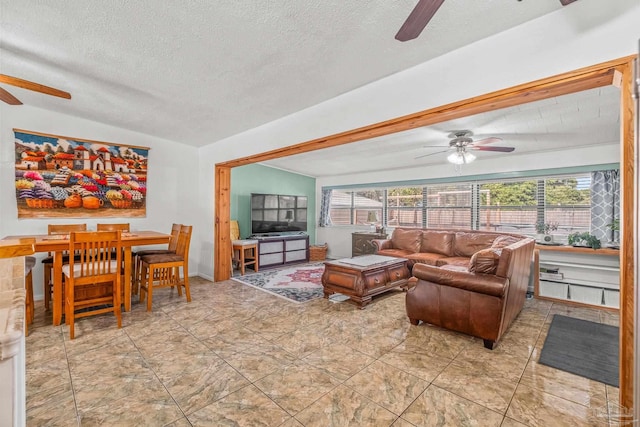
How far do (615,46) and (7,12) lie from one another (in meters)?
3.76

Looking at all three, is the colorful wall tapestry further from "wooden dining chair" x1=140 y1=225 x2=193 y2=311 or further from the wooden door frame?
the wooden door frame

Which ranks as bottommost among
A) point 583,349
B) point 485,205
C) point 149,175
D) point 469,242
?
point 583,349

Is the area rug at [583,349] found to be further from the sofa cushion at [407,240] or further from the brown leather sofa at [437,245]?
the sofa cushion at [407,240]

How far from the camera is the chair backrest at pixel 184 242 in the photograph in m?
3.71

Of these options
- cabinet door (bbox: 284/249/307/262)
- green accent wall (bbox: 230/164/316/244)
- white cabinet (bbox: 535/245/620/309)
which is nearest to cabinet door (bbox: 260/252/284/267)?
cabinet door (bbox: 284/249/307/262)

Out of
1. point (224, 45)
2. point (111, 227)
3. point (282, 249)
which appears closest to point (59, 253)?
point (111, 227)

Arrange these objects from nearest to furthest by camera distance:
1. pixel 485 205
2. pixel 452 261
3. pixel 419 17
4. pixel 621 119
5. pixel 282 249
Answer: pixel 419 17 < pixel 621 119 < pixel 452 261 < pixel 485 205 < pixel 282 249

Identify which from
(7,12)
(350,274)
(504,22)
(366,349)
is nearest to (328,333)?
(366,349)

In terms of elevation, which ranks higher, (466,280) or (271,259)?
(466,280)

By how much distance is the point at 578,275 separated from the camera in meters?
4.02

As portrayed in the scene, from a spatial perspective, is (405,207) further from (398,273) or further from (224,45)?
(224,45)

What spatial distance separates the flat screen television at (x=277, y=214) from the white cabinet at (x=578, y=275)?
464cm

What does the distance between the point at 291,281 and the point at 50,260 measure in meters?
3.13

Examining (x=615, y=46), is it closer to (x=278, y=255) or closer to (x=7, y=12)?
(x=7, y=12)
